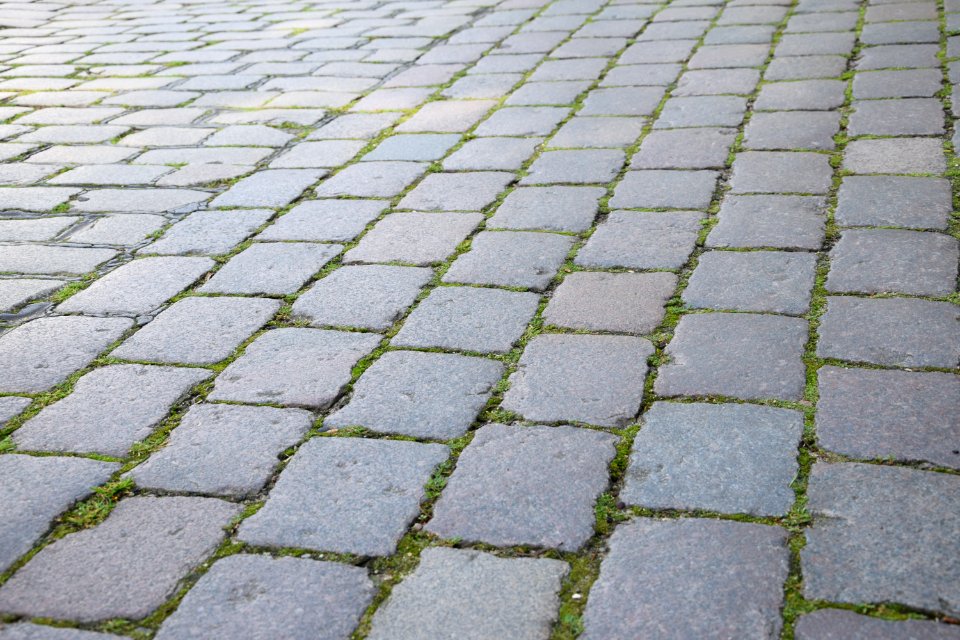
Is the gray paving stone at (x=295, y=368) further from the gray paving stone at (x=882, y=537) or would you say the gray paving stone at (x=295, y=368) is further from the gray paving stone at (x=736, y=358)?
the gray paving stone at (x=882, y=537)

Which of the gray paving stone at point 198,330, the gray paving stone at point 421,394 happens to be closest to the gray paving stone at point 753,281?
the gray paving stone at point 421,394

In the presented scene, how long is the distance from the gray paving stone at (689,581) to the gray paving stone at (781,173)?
1.86m

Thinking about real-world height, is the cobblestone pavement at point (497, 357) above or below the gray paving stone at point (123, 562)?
below

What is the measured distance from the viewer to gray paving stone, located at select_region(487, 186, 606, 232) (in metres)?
3.21

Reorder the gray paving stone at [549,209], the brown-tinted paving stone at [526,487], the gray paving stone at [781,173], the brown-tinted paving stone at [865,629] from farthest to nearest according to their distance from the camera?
the gray paving stone at [781,173] → the gray paving stone at [549,209] → the brown-tinted paving stone at [526,487] → the brown-tinted paving stone at [865,629]

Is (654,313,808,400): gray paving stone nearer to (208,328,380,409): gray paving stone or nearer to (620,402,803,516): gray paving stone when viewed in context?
(620,402,803,516): gray paving stone

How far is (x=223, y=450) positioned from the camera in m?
2.12

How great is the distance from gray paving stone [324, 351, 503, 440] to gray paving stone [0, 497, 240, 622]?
1.35 feet

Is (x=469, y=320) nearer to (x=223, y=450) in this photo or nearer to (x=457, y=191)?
(x=223, y=450)

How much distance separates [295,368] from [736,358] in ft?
3.75

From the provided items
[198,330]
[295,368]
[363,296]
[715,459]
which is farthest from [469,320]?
[715,459]

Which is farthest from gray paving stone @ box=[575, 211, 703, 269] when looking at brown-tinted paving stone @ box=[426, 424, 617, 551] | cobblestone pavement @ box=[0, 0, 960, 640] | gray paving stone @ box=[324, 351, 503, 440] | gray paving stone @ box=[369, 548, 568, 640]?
gray paving stone @ box=[369, 548, 568, 640]

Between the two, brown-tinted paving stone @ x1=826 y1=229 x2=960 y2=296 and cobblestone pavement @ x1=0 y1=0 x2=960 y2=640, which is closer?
cobblestone pavement @ x1=0 y1=0 x2=960 y2=640

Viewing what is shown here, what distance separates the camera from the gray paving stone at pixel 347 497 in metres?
1.83
